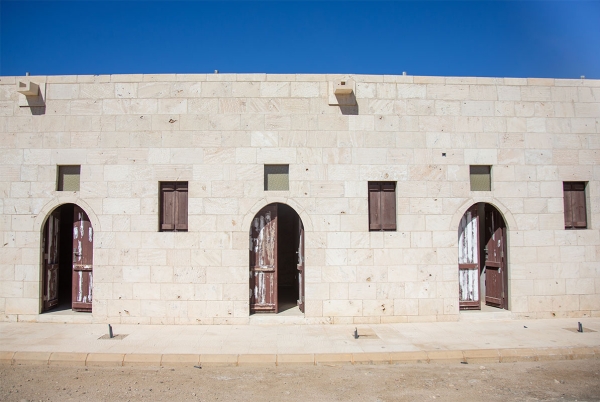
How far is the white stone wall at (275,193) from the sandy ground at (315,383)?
2376mm

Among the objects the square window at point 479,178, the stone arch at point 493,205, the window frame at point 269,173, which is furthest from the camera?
the square window at point 479,178

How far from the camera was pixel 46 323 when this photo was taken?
30.1 ft

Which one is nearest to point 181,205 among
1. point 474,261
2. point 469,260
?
point 469,260

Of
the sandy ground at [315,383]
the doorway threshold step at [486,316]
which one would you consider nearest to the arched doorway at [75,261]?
the sandy ground at [315,383]

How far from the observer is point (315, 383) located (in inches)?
245

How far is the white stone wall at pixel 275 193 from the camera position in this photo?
30.0 feet

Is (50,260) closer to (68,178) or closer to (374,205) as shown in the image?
(68,178)

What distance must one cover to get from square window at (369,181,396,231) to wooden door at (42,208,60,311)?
667 cm

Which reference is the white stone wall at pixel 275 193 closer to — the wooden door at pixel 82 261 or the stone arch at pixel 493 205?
the stone arch at pixel 493 205

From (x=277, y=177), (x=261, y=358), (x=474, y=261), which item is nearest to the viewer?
(x=261, y=358)

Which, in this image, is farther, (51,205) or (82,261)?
(82,261)

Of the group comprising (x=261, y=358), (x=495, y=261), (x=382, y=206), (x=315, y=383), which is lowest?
(x=315, y=383)

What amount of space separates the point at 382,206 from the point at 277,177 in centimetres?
225

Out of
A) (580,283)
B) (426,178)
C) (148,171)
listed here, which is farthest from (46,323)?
(580,283)
